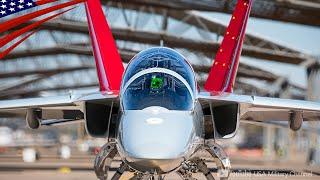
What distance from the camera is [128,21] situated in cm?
3459

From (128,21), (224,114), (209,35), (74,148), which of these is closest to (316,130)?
(209,35)

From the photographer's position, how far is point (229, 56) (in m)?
13.2

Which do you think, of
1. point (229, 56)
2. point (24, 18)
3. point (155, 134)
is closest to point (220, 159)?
point (155, 134)

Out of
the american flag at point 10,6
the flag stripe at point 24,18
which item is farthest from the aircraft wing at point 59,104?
the flag stripe at point 24,18

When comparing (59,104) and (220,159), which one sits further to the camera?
(59,104)

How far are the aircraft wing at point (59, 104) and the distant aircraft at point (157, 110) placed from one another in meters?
0.02

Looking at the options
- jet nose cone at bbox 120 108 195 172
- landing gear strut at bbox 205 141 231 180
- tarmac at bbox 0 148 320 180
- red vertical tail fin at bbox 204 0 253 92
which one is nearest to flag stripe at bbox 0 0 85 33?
tarmac at bbox 0 148 320 180

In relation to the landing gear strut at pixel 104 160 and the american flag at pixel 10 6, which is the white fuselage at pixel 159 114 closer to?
the landing gear strut at pixel 104 160

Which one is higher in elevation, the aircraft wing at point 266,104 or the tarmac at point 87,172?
the aircraft wing at point 266,104

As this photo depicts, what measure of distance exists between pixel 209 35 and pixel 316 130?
987cm

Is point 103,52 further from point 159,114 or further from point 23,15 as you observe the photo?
point 23,15

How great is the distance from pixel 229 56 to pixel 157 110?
552 cm

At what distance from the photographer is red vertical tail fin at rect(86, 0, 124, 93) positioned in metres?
12.1

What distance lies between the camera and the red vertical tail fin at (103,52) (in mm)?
12141
